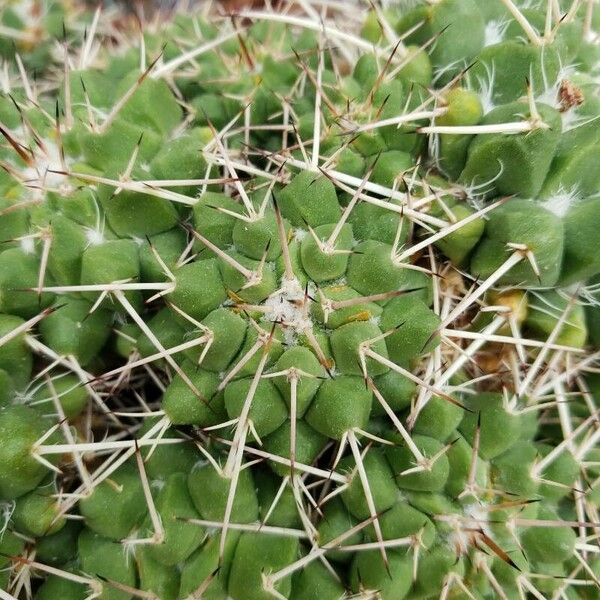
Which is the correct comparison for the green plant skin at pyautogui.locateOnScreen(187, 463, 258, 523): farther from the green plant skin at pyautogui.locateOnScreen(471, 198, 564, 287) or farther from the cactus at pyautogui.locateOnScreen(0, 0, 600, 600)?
the green plant skin at pyautogui.locateOnScreen(471, 198, 564, 287)

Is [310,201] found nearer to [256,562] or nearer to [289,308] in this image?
[289,308]

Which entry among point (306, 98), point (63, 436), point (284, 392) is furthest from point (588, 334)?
point (63, 436)

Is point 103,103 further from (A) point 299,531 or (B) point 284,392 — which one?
(A) point 299,531

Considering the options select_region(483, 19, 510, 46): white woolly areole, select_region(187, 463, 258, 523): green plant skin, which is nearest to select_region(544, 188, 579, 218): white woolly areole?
select_region(483, 19, 510, 46): white woolly areole

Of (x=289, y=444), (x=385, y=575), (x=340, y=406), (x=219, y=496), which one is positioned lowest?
(x=385, y=575)

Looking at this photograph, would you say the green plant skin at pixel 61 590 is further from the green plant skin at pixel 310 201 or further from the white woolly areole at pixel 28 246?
the green plant skin at pixel 310 201

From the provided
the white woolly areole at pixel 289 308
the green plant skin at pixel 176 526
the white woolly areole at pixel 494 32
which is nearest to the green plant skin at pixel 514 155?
the white woolly areole at pixel 494 32

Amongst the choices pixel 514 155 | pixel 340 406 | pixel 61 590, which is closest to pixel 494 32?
pixel 514 155

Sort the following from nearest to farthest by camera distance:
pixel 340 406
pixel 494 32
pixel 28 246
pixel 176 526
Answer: pixel 340 406 < pixel 176 526 < pixel 28 246 < pixel 494 32

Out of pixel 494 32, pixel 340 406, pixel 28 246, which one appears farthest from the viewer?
pixel 494 32
